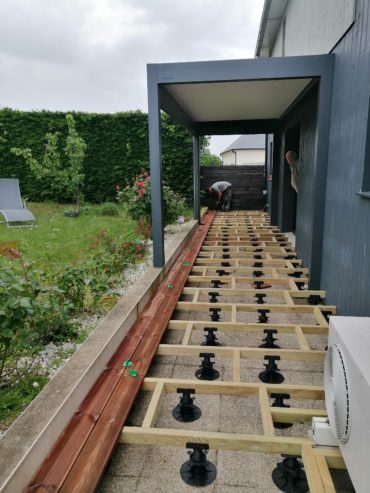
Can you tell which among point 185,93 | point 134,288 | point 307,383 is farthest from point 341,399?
point 185,93

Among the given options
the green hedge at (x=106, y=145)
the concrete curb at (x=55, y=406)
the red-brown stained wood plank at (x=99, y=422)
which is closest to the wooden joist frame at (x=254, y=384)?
the red-brown stained wood plank at (x=99, y=422)

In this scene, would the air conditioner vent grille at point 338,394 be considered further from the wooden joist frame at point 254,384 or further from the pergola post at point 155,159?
the pergola post at point 155,159

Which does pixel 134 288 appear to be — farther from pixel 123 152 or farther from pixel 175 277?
pixel 123 152

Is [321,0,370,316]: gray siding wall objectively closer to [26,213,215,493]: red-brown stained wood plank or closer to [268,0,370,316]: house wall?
[268,0,370,316]: house wall

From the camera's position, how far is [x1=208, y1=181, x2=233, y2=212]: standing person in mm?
11598

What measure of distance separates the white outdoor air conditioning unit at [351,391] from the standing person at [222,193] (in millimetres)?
10218

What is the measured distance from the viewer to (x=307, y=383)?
2295 mm

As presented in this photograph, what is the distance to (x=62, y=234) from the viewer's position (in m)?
6.85

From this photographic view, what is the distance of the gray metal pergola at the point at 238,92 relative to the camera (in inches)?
142

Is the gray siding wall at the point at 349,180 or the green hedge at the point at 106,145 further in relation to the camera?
the green hedge at the point at 106,145

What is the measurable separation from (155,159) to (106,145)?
846cm

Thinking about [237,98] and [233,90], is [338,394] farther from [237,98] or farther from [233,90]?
[237,98]

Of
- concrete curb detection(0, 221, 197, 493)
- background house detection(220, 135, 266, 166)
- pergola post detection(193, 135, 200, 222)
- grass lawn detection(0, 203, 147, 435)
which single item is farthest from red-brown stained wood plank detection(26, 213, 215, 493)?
background house detection(220, 135, 266, 166)

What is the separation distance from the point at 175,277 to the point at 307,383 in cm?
223
